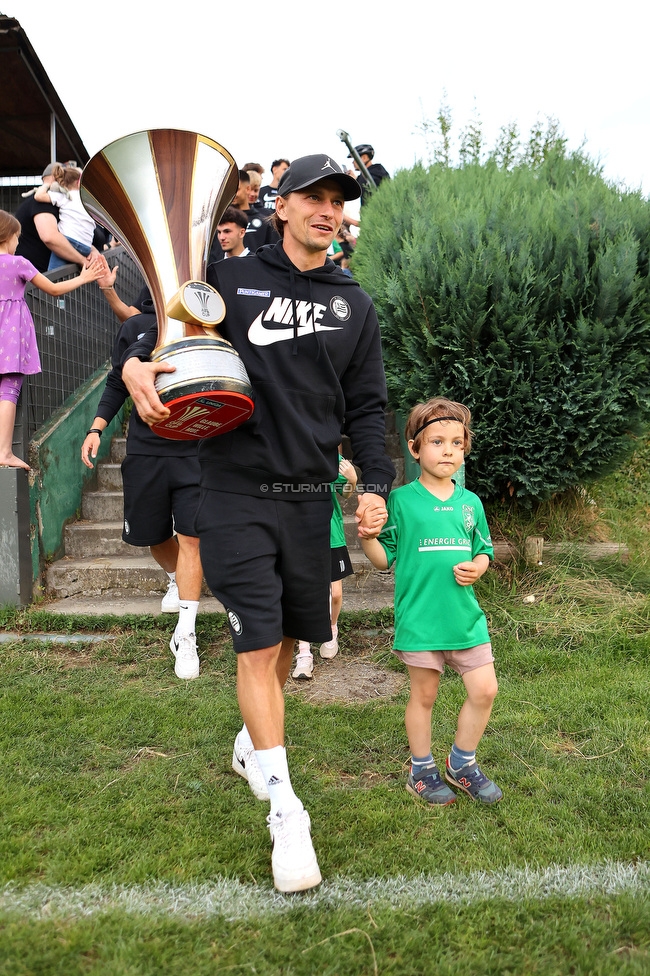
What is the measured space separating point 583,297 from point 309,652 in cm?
297

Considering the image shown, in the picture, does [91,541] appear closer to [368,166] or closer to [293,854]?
[293,854]

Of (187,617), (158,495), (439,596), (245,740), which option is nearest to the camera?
(439,596)

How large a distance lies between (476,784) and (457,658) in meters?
0.50

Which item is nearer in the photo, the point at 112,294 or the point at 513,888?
the point at 513,888

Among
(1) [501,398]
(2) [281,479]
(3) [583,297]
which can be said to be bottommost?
(2) [281,479]

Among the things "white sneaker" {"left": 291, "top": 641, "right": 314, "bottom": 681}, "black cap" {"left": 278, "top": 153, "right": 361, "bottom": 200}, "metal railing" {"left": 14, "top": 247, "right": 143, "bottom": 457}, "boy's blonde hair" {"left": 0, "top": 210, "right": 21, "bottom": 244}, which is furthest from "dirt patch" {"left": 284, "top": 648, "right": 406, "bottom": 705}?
"boy's blonde hair" {"left": 0, "top": 210, "right": 21, "bottom": 244}

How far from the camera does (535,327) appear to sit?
5195 mm

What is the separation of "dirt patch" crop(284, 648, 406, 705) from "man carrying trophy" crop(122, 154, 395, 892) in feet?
4.20

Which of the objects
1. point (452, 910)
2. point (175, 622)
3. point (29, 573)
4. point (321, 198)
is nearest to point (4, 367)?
point (29, 573)

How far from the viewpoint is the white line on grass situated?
230 centimetres

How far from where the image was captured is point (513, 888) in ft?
7.98

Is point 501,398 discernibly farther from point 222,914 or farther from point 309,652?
point 222,914

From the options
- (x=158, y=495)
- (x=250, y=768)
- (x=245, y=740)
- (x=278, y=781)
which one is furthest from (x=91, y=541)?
(x=278, y=781)

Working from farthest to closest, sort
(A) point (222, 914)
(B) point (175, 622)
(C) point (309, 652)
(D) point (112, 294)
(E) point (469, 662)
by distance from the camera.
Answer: (D) point (112, 294), (B) point (175, 622), (C) point (309, 652), (E) point (469, 662), (A) point (222, 914)
